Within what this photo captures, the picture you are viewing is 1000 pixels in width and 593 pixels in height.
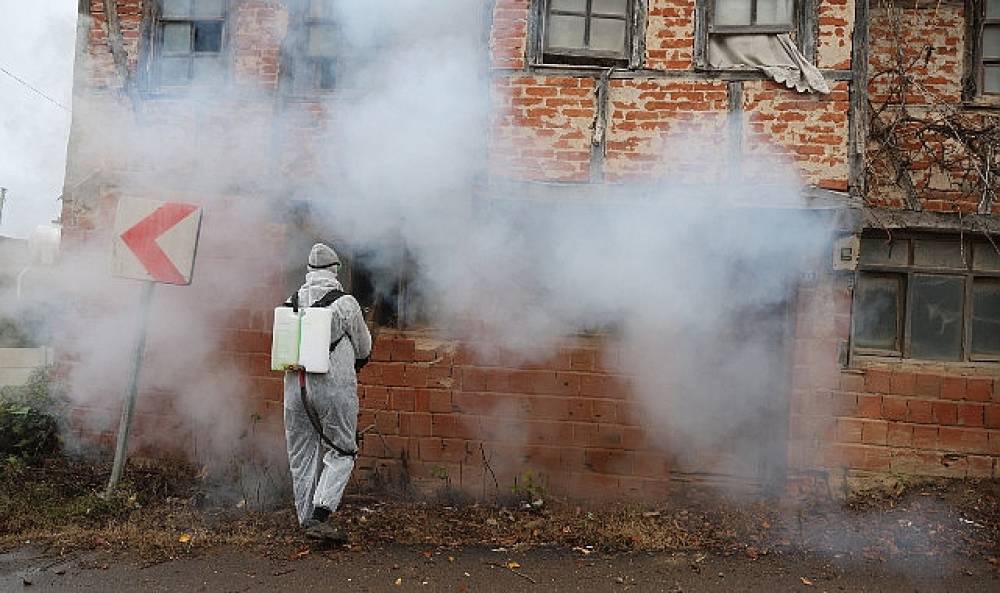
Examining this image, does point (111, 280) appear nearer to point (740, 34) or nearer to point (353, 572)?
point (353, 572)

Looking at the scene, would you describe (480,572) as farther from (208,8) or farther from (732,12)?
(208,8)

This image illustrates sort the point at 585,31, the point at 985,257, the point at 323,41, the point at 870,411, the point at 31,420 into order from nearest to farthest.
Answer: the point at 870,411 → the point at 985,257 → the point at 585,31 → the point at 31,420 → the point at 323,41

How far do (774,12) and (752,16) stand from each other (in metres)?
0.16

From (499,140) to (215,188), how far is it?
2.27 metres

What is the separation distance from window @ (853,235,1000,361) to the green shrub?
245 inches

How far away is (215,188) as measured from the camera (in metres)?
5.66

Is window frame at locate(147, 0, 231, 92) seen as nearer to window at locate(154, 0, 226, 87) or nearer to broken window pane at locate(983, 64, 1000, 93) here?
window at locate(154, 0, 226, 87)

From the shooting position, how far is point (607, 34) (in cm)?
549

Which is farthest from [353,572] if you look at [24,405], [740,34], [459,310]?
[740,34]

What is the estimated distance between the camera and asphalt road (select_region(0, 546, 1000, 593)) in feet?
12.1

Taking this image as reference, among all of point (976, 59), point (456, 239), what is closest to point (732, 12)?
point (976, 59)

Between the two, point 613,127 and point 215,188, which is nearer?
point 613,127

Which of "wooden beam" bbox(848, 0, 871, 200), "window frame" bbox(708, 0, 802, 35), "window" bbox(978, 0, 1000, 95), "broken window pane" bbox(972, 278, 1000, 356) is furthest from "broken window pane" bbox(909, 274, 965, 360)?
"window frame" bbox(708, 0, 802, 35)

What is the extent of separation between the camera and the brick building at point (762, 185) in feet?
16.8
